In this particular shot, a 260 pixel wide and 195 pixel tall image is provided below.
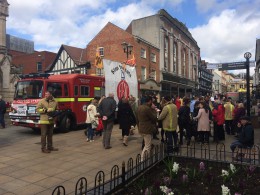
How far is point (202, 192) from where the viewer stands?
4656mm

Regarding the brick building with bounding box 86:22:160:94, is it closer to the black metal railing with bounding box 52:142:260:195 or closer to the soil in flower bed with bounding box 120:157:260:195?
the black metal railing with bounding box 52:142:260:195

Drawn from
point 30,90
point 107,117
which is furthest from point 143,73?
point 107,117

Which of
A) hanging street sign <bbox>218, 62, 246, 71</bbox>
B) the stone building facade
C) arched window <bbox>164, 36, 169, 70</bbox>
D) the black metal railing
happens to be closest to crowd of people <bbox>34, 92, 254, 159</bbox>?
the black metal railing

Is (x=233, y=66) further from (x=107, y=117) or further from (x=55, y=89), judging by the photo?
(x=55, y=89)

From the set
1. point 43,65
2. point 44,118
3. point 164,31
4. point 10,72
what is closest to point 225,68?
point 44,118

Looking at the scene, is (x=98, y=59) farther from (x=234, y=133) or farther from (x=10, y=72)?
(x=10, y=72)

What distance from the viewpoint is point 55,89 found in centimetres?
1313

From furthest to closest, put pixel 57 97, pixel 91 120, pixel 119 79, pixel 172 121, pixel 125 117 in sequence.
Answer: pixel 57 97 < pixel 119 79 < pixel 91 120 < pixel 125 117 < pixel 172 121

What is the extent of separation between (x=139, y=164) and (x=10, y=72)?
113ft

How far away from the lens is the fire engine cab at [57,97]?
12.3m

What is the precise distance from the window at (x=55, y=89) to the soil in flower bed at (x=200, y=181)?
8257mm

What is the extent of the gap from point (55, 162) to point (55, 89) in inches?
243

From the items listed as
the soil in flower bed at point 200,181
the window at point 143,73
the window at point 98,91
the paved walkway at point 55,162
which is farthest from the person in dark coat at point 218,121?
the window at point 143,73

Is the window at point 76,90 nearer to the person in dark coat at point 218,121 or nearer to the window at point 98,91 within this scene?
the window at point 98,91
